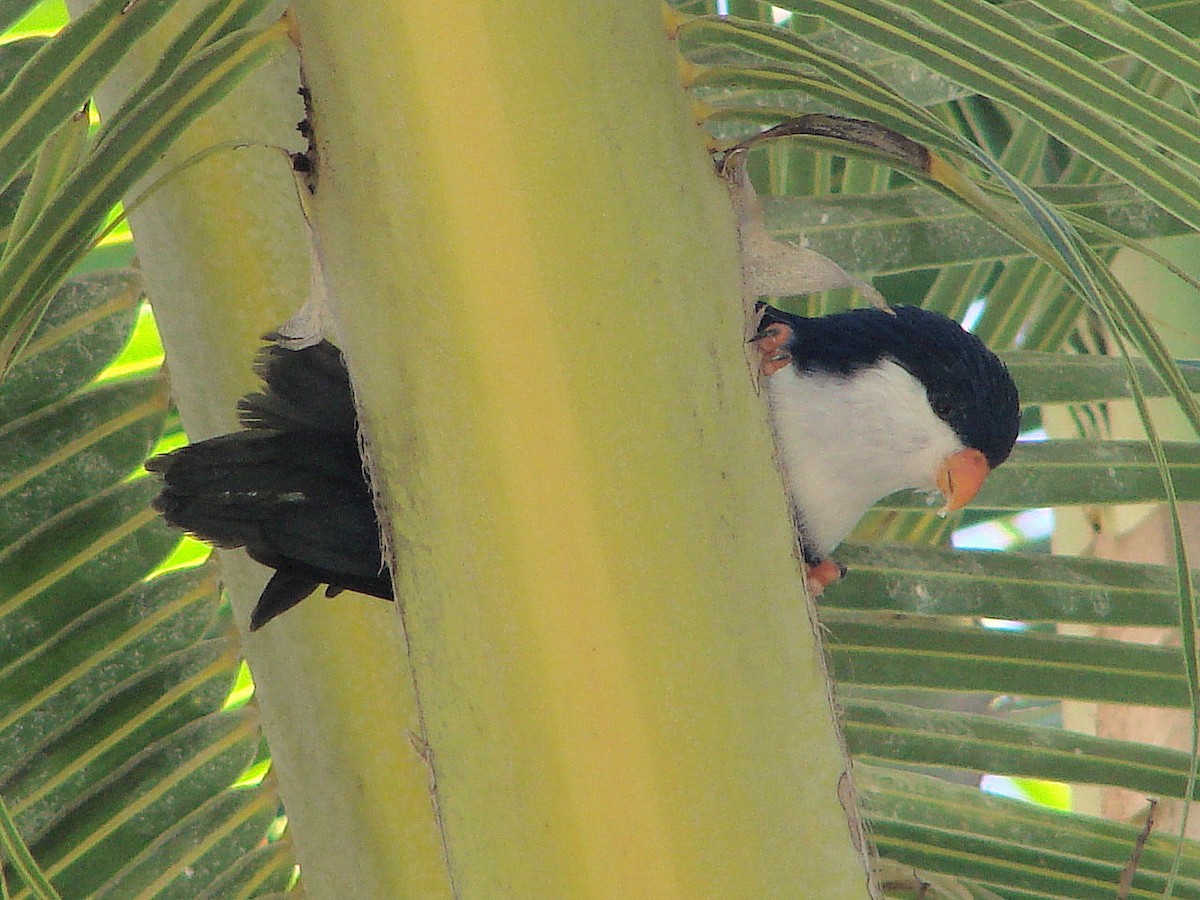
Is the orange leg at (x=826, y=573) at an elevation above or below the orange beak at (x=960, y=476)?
below

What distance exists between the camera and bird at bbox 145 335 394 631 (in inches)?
35.8

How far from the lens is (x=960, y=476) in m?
1.25

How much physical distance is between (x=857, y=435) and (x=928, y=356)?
0.13 metres

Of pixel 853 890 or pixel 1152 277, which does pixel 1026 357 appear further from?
pixel 853 890

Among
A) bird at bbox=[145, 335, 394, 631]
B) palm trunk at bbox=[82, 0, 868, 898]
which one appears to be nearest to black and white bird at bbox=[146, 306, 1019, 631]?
bird at bbox=[145, 335, 394, 631]

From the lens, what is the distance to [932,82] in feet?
3.21

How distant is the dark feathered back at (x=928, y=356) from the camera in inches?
51.1

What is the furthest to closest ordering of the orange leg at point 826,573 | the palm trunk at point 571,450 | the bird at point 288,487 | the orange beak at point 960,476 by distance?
1. the orange beak at point 960,476
2. the orange leg at point 826,573
3. the bird at point 288,487
4. the palm trunk at point 571,450

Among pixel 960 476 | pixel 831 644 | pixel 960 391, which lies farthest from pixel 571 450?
pixel 960 391

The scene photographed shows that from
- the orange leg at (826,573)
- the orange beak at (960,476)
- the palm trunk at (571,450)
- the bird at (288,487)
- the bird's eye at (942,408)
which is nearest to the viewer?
the palm trunk at (571,450)

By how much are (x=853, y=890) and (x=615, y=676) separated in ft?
0.49

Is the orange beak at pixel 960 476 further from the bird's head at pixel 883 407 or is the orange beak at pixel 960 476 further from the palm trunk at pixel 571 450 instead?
the palm trunk at pixel 571 450

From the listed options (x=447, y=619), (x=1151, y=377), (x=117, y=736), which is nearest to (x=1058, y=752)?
(x=1151, y=377)

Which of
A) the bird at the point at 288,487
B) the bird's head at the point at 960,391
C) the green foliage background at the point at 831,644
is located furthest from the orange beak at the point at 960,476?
the bird at the point at 288,487
